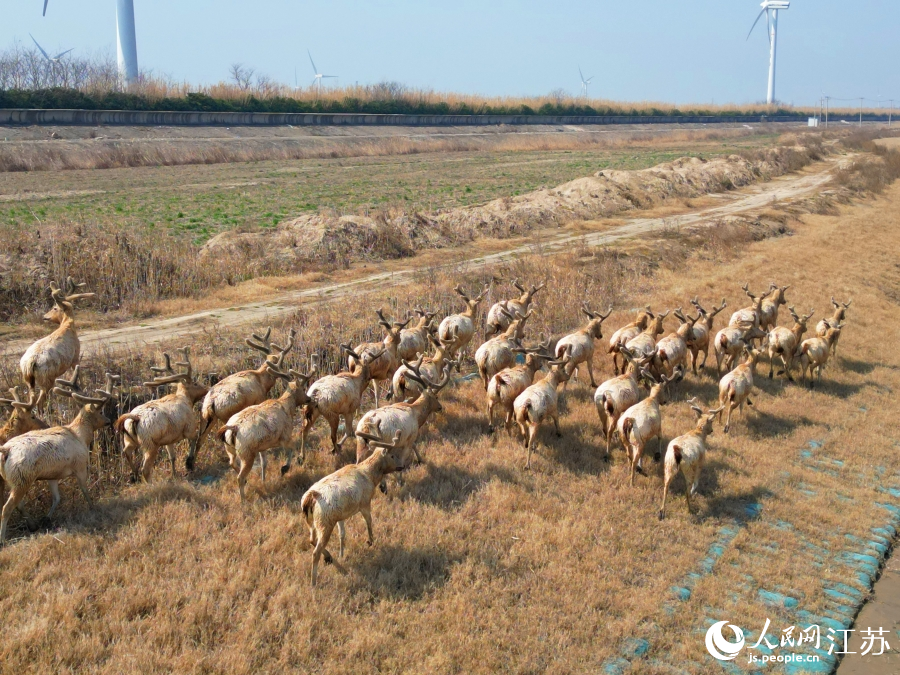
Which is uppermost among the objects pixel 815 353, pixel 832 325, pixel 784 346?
pixel 832 325

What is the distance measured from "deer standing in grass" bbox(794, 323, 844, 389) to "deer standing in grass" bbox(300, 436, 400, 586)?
11.4m

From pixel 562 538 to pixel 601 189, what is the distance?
32579 millimetres

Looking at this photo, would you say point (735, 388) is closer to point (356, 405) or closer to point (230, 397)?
point (356, 405)

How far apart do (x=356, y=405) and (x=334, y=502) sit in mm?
3624

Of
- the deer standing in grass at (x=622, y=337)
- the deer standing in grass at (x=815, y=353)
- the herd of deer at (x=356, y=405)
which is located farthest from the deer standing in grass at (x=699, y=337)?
the deer standing in grass at (x=815, y=353)

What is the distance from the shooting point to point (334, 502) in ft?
27.2

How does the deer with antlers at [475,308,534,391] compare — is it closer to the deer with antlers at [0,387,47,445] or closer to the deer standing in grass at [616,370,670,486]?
the deer standing in grass at [616,370,670,486]

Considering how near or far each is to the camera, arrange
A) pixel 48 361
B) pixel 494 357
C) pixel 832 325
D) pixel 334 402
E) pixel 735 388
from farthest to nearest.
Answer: pixel 832 325 → pixel 494 357 → pixel 735 388 → pixel 48 361 → pixel 334 402

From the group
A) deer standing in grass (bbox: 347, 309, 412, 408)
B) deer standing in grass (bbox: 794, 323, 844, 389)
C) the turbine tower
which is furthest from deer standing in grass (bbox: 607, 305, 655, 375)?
the turbine tower

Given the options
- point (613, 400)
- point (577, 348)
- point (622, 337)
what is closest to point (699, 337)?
point (622, 337)

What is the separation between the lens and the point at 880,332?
21.7 metres

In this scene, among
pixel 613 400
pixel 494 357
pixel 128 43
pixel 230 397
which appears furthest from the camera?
pixel 128 43

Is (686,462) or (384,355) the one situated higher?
(384,355)

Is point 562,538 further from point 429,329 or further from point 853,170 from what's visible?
point 853,170
